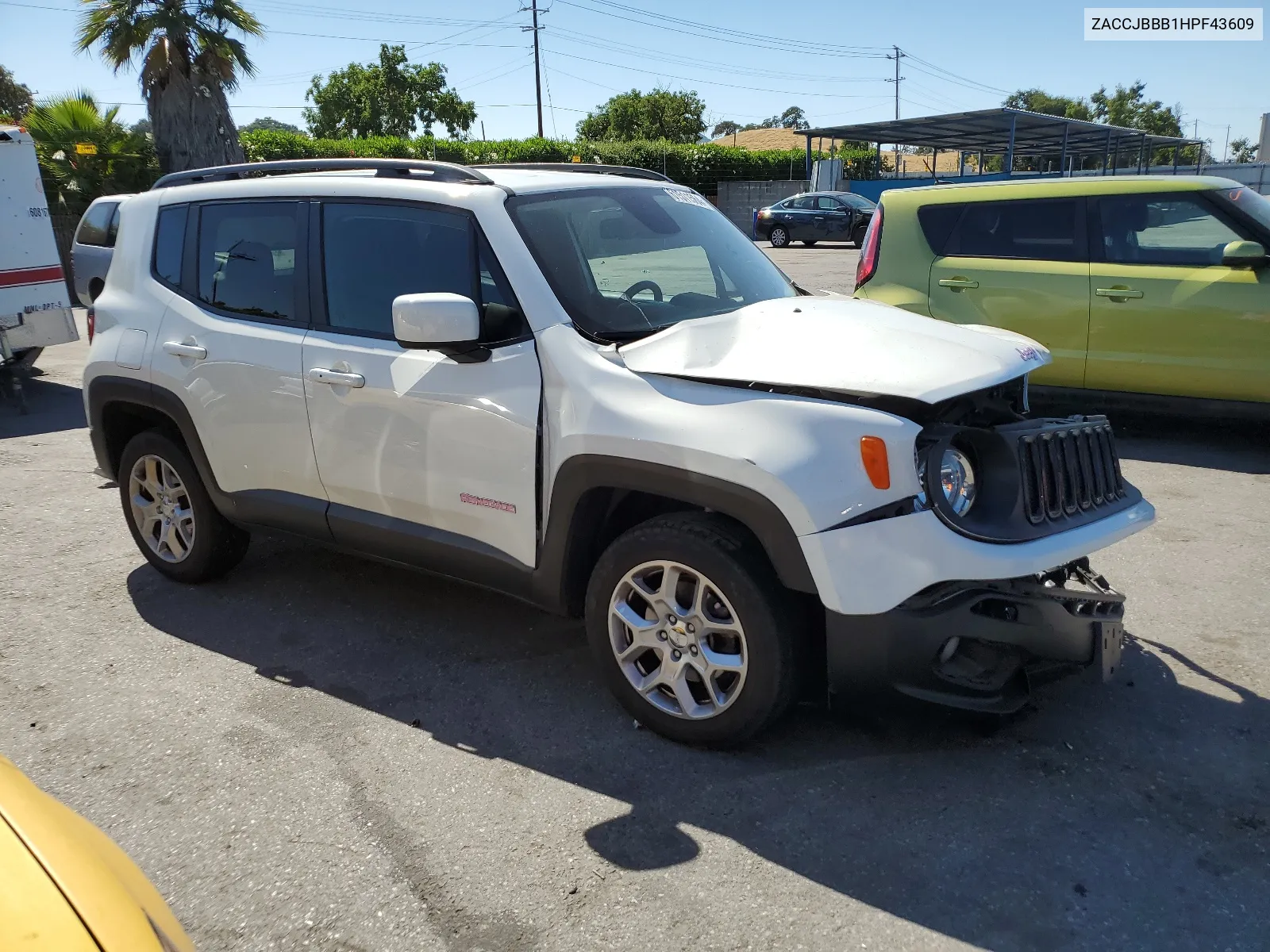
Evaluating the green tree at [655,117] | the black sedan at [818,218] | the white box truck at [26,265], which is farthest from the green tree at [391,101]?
Answer: the white box truck at [26,265]

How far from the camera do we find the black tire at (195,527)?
4.83 meters

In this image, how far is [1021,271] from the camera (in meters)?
7.42

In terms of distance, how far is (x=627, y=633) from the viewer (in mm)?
3453

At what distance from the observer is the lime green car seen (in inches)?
267

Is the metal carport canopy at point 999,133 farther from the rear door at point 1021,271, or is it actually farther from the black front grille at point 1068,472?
the black front grille at point 1068,472

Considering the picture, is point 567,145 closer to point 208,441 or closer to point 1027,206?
point 1027,206

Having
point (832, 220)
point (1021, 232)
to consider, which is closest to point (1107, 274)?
point (1021, 232)

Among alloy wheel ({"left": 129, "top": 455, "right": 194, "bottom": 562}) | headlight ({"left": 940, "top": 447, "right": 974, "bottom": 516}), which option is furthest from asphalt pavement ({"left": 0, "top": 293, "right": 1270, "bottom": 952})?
headlight ({"left": 940, "top": 447, "right": 974, "bottom": 516})

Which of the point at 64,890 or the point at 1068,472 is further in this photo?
the point at 1068,472

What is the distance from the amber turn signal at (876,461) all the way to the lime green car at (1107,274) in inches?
191

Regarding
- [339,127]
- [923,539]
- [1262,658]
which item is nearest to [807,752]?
[923,539]

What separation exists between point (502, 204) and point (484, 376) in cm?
64

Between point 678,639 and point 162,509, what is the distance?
2977mm

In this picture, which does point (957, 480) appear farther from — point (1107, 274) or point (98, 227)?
point (98, 227)
